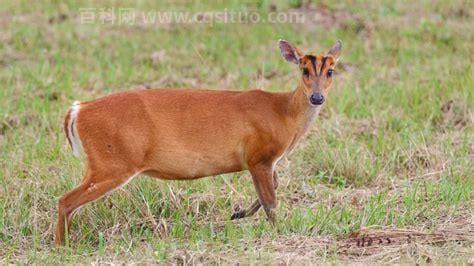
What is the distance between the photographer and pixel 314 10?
48.8ft

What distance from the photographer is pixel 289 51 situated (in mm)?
8508

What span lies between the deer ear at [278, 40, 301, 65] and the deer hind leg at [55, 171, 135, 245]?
1.64m

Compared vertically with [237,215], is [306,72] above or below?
above

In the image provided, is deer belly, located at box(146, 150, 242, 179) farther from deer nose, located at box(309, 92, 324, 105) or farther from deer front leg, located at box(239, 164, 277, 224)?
deer nose, located at box(309, 92, 324, 105)

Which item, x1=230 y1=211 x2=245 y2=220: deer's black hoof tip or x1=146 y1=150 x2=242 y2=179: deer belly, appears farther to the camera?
x1=230 y1=211 x2=245 y2=220: deer's black hoof tip

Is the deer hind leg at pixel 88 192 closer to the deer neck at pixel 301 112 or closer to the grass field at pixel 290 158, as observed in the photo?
the grass field at pixel 290 158

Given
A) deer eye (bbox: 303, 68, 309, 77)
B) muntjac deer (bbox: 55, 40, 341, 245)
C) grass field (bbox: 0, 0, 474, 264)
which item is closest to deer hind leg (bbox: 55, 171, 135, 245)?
muntjac deer (bbox: 55, 40, 341, 245)

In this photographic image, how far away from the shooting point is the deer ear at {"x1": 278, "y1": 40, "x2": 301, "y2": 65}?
8445mm

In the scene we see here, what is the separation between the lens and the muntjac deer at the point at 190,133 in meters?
7.72

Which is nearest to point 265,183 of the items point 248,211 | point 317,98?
point 248,211

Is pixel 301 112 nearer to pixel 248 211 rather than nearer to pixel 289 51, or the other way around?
pixel 289 51

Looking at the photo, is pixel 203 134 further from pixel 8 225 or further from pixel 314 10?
pixel 314 10

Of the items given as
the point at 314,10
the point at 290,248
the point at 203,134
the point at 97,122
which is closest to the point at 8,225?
the point at 97,122

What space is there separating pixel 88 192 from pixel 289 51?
198 centimetres
